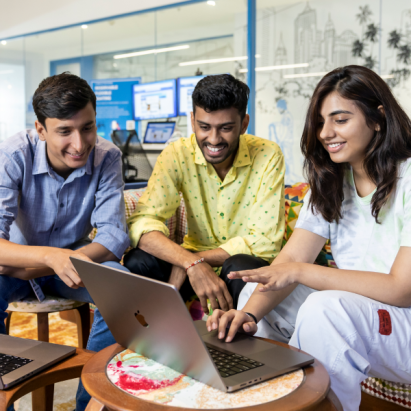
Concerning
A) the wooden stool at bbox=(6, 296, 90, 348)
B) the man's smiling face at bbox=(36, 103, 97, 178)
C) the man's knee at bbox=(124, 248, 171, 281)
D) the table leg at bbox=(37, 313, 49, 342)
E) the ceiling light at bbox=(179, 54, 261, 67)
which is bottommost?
the table leg at bbox=(37, 313, 49, 342)

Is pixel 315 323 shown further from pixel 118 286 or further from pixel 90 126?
pixel 90 126

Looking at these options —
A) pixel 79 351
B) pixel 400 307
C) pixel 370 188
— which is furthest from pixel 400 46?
pixel 79 351

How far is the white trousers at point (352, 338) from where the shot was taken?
1.09 meters

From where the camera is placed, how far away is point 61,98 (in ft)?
5.31

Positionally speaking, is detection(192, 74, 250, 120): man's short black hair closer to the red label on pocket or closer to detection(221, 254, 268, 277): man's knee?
detection(221, 254, 268, 277): man's knee

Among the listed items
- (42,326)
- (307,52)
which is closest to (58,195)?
(42,326)

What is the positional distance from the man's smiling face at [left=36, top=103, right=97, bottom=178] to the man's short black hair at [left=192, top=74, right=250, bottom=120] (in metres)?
0.44

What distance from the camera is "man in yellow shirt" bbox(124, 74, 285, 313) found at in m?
1.86

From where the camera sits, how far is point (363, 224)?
148 cm

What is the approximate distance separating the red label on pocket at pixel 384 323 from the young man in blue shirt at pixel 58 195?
83 centimetres

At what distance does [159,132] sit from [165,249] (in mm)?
3565

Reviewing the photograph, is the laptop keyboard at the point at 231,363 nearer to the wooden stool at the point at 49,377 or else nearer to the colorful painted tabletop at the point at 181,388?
the colorful painted tabletop at the point at 181,388

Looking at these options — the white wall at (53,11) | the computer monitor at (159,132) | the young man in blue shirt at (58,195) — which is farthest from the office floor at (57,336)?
the white wall at (53,11)

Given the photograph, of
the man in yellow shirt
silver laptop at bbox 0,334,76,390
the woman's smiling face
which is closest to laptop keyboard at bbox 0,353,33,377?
silver laptop at bbox 0,334,76,390
